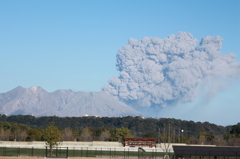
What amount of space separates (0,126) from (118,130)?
47.5 meters

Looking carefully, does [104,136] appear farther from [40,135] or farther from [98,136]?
[40,135]

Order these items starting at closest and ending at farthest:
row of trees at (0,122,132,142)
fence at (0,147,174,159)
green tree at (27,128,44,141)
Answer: fence at (0,147,174,159) < green tree at (27,128,44,141) < row of trees at (0,122,132,142)

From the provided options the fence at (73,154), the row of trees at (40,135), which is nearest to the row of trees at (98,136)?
the row of trees at (40,135)

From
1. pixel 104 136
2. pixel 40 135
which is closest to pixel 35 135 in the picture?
pixel 40 135

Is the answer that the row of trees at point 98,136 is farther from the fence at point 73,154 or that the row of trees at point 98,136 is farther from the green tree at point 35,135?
the fence at point 73,154

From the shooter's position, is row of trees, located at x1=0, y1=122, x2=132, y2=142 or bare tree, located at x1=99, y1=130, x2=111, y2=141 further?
bare tree, located at x1=99, y1=130, x2=111, y2=141

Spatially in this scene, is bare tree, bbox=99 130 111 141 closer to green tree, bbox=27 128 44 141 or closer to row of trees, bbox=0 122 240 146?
row of trees, bbox=0 122 240 146

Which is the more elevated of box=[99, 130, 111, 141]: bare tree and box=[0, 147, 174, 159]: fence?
box=[99, 130, 111, 141]: bare tree

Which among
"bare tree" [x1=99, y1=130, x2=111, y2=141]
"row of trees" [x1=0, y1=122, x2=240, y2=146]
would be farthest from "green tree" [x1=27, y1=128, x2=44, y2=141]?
"bare tree" [x1=99, y1=130, x2=111, y2=141]

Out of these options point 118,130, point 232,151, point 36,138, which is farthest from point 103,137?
point 232,151

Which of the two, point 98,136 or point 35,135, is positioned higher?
point 35,135

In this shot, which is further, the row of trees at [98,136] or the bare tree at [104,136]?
the bare tree at [104,136]

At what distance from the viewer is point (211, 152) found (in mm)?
85562

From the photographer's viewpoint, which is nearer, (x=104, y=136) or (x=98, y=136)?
(x=104, y=136)
